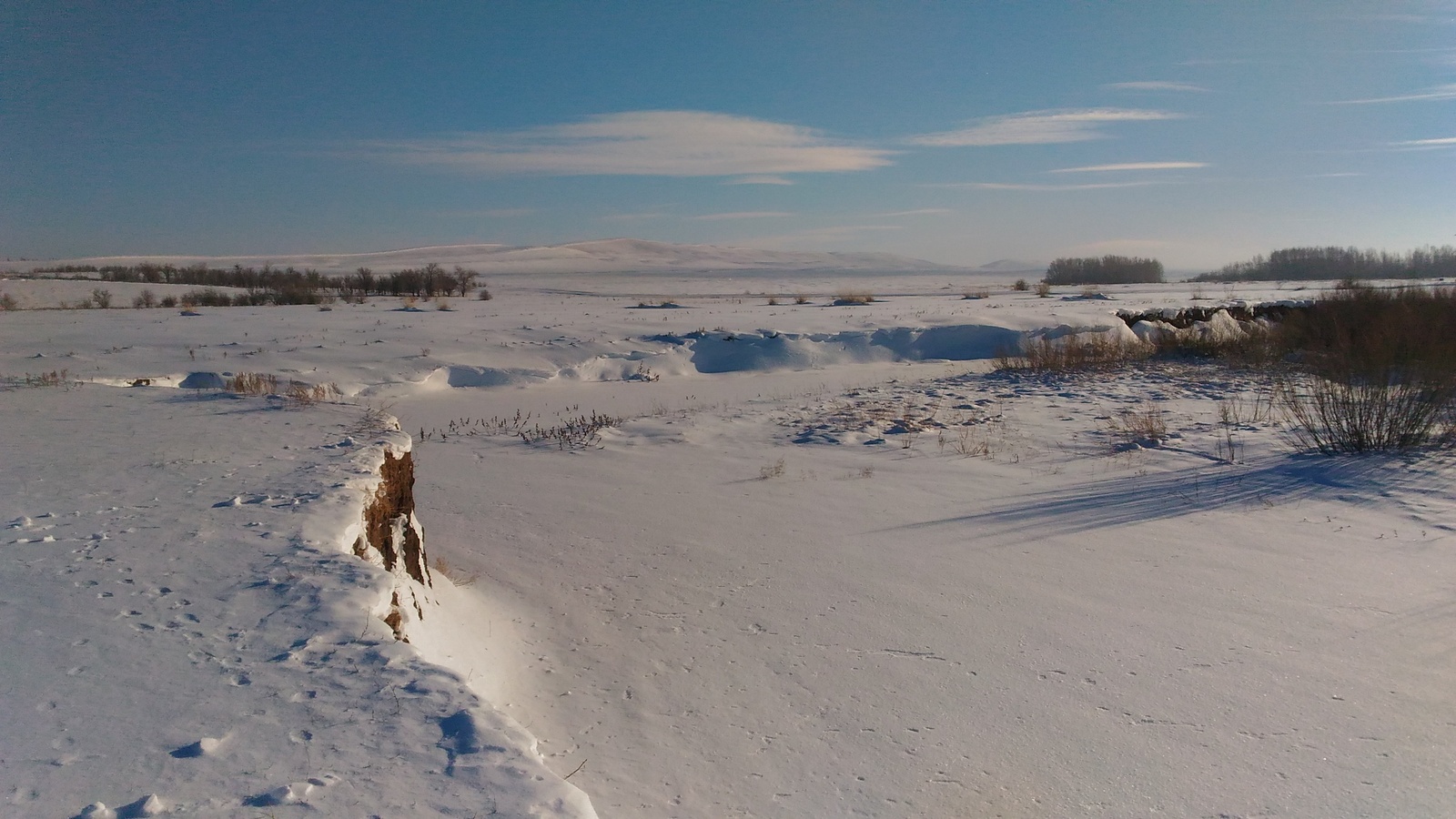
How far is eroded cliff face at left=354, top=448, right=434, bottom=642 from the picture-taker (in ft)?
12.1

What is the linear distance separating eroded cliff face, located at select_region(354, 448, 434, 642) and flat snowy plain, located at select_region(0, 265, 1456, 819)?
0.48 feet

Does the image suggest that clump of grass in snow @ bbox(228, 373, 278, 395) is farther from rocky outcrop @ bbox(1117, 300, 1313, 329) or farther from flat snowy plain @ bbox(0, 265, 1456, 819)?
rocky outcrop @ bbox(1117, 300, 1313, 329)

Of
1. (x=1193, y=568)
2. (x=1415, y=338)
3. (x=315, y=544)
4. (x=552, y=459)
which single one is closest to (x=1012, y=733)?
(x=1193, y=568)

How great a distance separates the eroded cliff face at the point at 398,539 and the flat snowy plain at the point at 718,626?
15 centimetres

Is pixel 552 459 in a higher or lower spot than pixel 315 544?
lower

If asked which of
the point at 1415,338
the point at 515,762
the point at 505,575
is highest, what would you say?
the point at 1415,338

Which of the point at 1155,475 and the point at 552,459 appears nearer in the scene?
the point at 1155,475

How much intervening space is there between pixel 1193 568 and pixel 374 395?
10384mm

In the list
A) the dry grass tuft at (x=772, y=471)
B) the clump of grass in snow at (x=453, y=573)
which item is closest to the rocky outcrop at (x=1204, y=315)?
the dry grass tuft at (x=772, y=471)

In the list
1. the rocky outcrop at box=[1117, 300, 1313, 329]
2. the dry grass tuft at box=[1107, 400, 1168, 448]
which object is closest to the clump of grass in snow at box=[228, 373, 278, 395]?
the dry grass tuft at box=[1107, 400, 1168, 448]

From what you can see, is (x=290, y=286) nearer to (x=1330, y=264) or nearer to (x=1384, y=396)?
(x=1384, y=396)

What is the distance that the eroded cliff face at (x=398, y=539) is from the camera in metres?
3.67

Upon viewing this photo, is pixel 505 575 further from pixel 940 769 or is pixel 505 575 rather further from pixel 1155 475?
pixel 1155 475

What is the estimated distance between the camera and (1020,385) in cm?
1274
